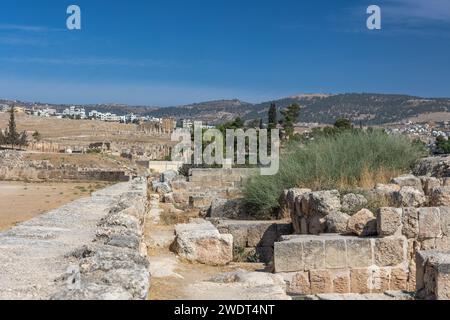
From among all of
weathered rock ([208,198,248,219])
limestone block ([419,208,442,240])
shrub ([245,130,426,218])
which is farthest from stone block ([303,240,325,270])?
weathered rock ([208,198,248,219])

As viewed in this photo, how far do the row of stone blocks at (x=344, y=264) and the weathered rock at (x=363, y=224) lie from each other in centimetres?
31

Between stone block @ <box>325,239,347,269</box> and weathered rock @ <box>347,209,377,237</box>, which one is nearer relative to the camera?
stone block @ <box>325,239,347,269</box>

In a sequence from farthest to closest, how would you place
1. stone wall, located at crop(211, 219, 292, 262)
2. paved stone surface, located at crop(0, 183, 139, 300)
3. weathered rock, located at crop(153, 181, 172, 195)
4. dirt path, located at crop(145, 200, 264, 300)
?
1. weathered rock, located at crop(153, 181, 172, 195)
2. stone wall, located at crop(211, 219, 292, 262)
3. dirt path, located at crop(145, 200, 264, 300)
4. paved stone surface, located at crop(0, 183, 139, 300)

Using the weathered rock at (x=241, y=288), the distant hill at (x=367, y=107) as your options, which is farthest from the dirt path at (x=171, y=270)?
the distant hill at (x=367, y=107)

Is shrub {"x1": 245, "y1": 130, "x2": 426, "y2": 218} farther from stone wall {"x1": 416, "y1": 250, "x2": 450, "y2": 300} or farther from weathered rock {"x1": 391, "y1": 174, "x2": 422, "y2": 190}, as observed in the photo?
stone wall {"x1": 416, "y1": 250, "x2": 450, "y2": 300}

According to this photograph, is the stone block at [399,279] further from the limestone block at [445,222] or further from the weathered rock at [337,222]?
the weathered rock at [337,222]

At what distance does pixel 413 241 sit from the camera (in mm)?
7199

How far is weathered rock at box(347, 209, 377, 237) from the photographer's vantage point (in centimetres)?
740

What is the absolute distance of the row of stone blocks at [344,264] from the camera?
273 inches

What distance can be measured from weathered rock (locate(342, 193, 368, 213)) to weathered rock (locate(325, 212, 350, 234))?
318 mm
